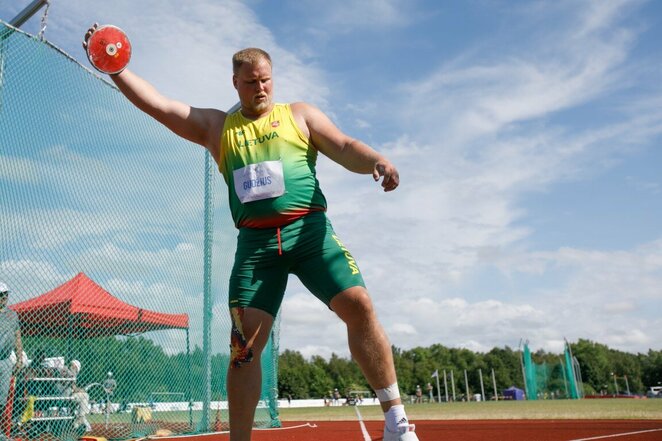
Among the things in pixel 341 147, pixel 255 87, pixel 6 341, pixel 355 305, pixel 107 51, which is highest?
pixel 107 51

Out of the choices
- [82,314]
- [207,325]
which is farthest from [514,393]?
[82,314]

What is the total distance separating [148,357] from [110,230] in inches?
62.4

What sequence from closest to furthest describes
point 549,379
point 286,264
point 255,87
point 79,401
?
point 286,264 < point 255,87 < point 79,401 < point 549,379

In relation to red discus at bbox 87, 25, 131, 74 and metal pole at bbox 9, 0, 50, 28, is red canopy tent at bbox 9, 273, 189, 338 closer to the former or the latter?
metal pole at bbox 9, 0, 50, 28

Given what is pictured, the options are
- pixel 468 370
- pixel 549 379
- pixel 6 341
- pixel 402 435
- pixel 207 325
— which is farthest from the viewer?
pixel 468 370

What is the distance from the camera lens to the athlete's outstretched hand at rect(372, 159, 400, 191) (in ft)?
7.75

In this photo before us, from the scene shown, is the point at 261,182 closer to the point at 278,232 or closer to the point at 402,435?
the point at 278,232

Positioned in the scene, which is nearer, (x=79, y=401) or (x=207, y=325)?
(x=79, y=401)

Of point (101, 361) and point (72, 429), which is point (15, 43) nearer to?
point (101, 361)

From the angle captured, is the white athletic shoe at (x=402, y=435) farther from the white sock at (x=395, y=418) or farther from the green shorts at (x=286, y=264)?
the green shorts at (x=286, y=264)

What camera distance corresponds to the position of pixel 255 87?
8.87ft

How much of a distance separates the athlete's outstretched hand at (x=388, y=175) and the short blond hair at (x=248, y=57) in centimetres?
78

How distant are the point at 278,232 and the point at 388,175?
1.81 ft

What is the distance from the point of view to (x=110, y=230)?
6371 millimetres
